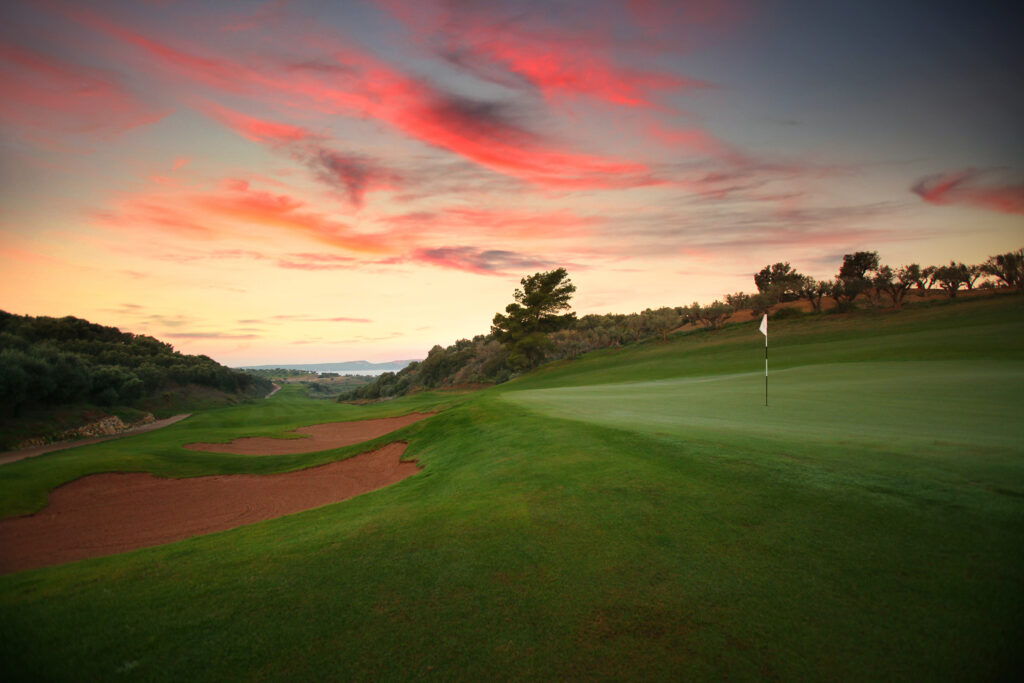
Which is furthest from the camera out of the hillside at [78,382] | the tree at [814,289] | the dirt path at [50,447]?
the tree at [814,289]

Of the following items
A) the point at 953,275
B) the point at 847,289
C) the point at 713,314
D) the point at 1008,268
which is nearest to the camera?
the point at 1008,268

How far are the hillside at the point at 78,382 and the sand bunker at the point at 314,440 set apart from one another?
11868 mm

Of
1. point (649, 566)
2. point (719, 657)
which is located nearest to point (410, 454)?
point (649, 566)

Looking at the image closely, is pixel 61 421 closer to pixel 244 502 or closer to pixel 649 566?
pixel 244 502

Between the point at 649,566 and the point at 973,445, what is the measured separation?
7.32m

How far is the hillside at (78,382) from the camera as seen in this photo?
2557cm

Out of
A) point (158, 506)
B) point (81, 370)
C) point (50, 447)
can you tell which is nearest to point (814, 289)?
point (158, 506)

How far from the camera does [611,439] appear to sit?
9.97m

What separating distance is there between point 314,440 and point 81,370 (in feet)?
61.0

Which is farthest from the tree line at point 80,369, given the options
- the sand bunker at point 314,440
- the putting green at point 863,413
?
the putting green at point 863,413

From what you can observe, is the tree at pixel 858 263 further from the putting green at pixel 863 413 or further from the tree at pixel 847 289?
the putting green at pixel 863 413

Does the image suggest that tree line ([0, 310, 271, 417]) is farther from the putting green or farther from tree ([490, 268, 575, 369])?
tree ([490, 268, 575, 369])

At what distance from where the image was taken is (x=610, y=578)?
4.35 meters

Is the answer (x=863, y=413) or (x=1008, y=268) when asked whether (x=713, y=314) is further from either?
(x=863, y=413)
